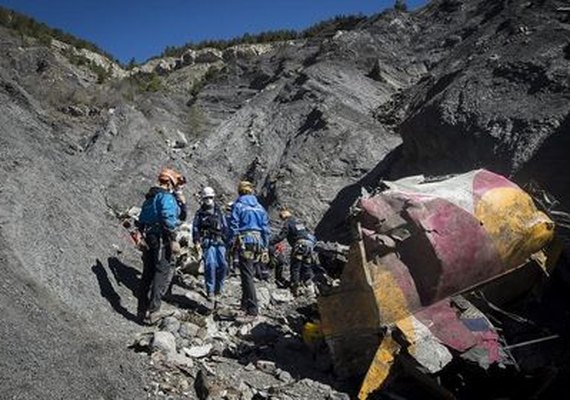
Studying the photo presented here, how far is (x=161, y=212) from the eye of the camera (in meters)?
6.60

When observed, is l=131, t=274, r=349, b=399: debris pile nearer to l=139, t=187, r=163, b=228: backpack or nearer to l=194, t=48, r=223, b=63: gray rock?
l=139, t=187, r=163, b=228: backpack

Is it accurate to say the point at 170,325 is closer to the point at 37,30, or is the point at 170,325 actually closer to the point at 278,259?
the point at 278,259

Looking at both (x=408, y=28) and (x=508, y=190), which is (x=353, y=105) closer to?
(x=408, y=28)

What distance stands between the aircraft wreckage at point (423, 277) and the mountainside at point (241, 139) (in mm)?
2041

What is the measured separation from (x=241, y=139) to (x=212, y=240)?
1025 cm

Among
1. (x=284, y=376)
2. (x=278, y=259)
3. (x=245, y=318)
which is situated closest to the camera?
(x=284, y=376)

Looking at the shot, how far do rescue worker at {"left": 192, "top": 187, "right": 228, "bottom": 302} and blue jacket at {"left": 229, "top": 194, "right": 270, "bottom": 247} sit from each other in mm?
415

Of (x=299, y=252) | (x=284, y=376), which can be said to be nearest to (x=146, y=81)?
(x=299, y=252)

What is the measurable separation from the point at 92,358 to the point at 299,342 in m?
2.57

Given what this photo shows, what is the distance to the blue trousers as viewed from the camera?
7871 mm

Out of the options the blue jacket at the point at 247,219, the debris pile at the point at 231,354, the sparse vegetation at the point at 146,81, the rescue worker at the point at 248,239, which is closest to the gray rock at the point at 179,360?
the debris pile at the point at 231,354

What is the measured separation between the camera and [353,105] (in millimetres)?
18406

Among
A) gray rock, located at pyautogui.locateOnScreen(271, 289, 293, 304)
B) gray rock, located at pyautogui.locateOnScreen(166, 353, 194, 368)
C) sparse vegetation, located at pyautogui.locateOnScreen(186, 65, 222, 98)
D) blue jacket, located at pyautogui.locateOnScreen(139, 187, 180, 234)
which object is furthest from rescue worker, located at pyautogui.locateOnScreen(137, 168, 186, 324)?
sparse vegetation, located at pyautogui.locateOnScreen(186, 65, 222, 98)

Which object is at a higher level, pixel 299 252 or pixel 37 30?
pixel 37 30
